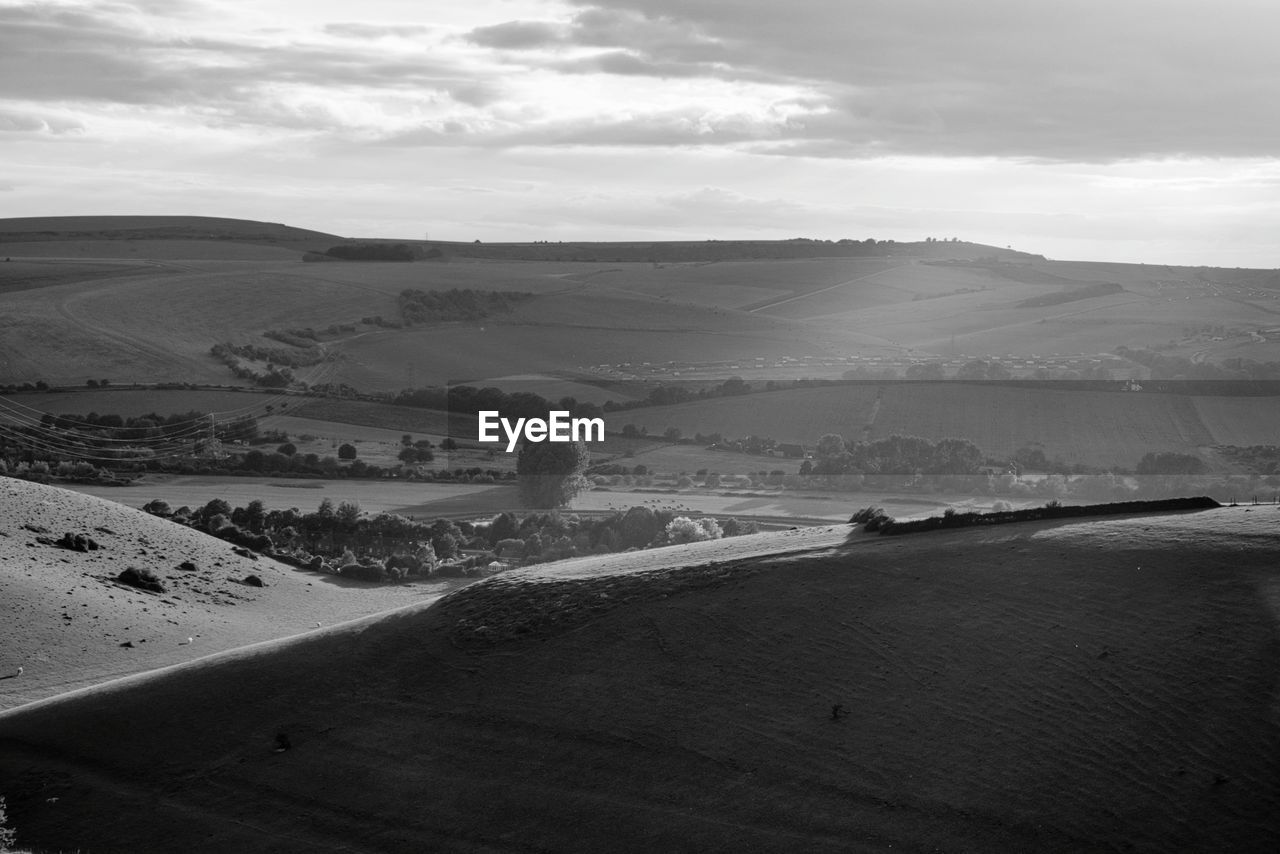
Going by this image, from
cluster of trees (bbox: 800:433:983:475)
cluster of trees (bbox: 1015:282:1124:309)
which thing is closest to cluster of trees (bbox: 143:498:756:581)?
cluster of trees (bbox: 800:433:983:475)

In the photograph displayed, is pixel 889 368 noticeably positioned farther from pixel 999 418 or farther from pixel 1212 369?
pixel 999 418

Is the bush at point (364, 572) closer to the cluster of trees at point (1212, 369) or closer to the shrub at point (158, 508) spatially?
the shrub at point (158, 508)

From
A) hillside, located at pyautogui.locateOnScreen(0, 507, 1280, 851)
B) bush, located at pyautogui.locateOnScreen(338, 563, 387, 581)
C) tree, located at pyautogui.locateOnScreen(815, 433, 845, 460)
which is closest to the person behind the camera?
hillside, located at pyautogui.locateOnScreen(0, 507, 1280, 851)

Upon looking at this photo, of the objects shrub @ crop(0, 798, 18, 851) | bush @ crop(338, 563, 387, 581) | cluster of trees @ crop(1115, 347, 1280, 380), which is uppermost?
cluster of trees @ crop(1115, 347, 1280, 380)

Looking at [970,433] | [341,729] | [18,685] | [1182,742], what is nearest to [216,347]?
[970,433]

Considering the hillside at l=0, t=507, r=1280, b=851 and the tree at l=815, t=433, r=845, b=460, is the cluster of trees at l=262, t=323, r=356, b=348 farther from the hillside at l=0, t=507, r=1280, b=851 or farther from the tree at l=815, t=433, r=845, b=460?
the hillside at l=0, t=507, r=1280, b=851
